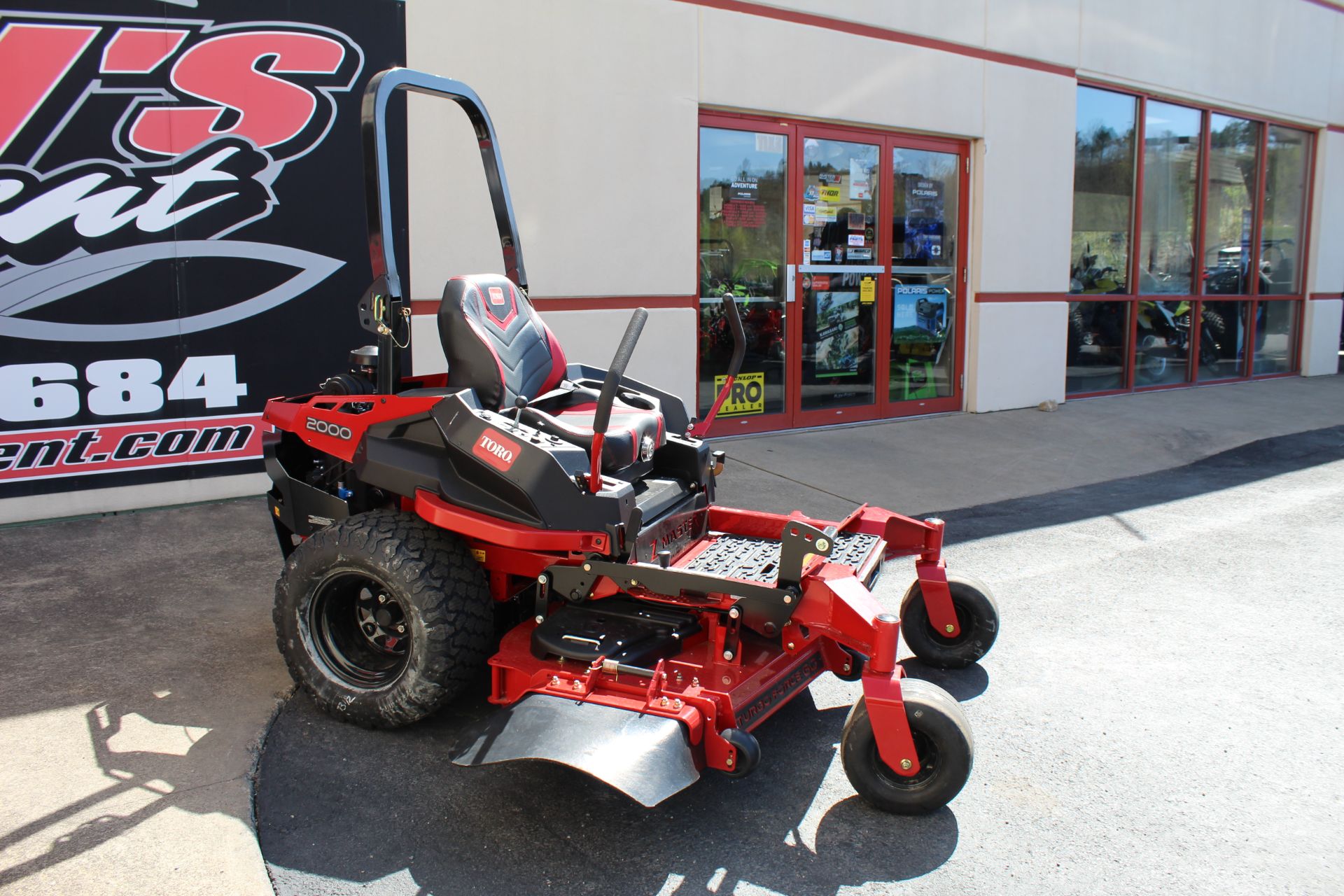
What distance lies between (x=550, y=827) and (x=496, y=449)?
1190 mm

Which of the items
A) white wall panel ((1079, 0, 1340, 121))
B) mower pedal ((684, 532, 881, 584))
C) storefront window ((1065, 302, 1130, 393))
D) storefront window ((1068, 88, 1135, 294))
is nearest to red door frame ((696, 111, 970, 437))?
storefront window ((1068, 88, 1135, 294))

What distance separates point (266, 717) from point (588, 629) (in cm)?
117

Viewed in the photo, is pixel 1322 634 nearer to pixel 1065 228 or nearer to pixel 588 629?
pixel 588 629

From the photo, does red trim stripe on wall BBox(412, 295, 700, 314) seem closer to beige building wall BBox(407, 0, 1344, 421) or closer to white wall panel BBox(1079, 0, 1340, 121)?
beige building wall BBox(407, 0, 1344, 421)

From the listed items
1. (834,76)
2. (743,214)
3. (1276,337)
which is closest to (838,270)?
(743,214)

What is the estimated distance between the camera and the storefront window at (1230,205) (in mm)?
12484

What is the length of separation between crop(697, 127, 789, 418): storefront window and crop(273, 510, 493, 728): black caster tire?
16.1 ft

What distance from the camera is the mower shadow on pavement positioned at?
8.88 feet

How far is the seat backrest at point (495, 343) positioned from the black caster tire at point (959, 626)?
5.64 feet

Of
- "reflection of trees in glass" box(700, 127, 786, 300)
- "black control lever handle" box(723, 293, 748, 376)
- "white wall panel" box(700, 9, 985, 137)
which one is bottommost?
"black control lever handle" box(723, 293, 748, 376)

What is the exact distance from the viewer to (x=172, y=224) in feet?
19.6

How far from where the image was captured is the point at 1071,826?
2.97 meters

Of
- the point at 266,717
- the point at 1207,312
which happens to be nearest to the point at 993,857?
the point at 266,717

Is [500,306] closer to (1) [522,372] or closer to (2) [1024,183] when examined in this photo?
(1) [522,372]
